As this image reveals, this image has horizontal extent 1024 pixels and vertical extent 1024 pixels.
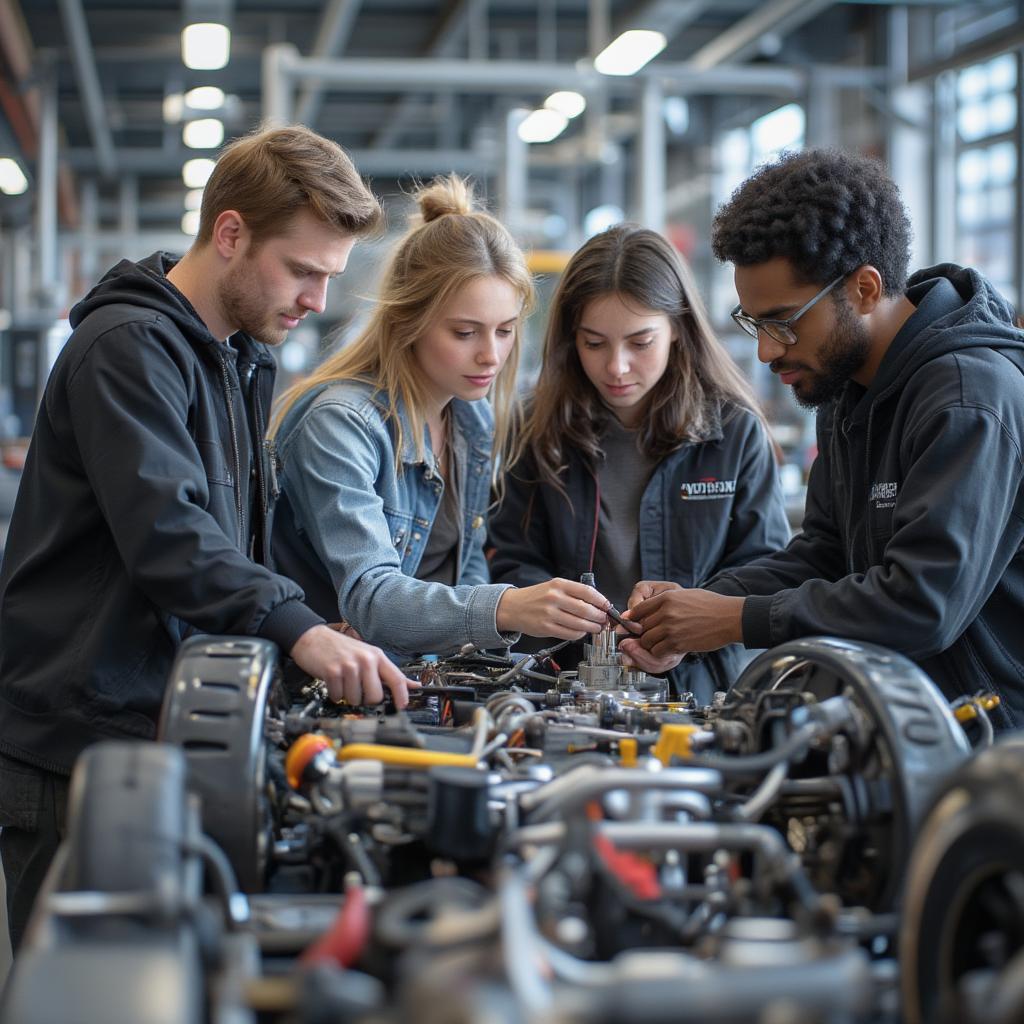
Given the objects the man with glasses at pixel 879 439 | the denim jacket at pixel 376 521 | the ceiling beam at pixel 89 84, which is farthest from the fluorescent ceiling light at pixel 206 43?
the man with glasses at pixel 879 439

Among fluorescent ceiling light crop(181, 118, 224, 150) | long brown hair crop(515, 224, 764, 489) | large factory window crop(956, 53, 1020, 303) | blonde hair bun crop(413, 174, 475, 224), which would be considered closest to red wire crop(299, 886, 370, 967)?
long brown hair crop(515, 224, 764, 489)

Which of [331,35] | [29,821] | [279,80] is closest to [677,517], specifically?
[29,821]

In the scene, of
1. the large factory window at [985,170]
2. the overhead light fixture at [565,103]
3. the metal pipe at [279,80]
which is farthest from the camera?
the overhead light fixture at [565,103]

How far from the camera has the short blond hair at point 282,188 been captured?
2.04 m

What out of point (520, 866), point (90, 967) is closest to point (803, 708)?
point (520, 866)

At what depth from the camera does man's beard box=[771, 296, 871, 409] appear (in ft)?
6.56

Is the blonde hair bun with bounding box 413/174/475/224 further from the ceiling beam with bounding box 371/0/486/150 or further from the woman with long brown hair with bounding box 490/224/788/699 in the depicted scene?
the ceiling beam with bounding box 371/0/486/150

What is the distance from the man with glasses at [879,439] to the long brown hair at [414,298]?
1.46 ft

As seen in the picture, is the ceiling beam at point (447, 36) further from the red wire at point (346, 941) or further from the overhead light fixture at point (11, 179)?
the red wire at point (346, 941)

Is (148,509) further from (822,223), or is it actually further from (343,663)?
(822,223)

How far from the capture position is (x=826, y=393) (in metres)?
2.06

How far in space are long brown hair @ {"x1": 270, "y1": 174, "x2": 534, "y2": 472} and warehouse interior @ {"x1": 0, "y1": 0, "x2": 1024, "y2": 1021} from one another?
9.89ft

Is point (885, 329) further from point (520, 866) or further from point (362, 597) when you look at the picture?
point (520, 866)

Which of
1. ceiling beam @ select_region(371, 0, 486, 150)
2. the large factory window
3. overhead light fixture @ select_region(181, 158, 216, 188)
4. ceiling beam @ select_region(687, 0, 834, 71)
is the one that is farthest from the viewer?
overhead light fixture @ select_region(181, 158, 216, 188)
